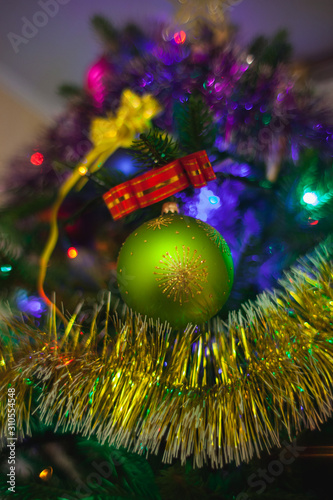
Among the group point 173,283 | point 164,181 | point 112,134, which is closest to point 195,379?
point 173,283

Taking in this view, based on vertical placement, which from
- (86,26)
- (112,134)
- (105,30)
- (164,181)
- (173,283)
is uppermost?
A: (86,26)

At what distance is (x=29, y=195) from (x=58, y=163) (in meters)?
0.07

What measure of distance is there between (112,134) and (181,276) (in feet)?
0.79

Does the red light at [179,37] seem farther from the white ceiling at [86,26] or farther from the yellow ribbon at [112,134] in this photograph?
the white ceiling at [86,26]

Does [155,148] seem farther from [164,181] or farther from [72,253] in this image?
[72,253]

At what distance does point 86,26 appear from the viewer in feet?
2.74

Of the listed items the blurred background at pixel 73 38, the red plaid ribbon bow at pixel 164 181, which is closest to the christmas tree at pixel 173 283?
the red plaid ribbon bow at pixel 164 181

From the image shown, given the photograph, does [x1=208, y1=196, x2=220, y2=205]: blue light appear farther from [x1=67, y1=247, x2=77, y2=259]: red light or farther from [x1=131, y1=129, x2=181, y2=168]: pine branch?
[x1=67, y1=247, x2=77, y2=259]: red light

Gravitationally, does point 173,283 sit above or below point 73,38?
below

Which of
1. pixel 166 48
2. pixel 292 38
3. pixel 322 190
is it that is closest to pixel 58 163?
pixel 166 48

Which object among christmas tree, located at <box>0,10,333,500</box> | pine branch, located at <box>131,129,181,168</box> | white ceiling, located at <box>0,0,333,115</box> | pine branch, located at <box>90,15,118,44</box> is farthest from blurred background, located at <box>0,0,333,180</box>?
pine branch, located at <box>131,129,181,168</box>

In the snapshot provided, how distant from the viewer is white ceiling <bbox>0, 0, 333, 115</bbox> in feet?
2.46

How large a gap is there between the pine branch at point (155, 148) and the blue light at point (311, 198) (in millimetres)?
138

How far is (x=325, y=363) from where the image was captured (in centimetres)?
26
